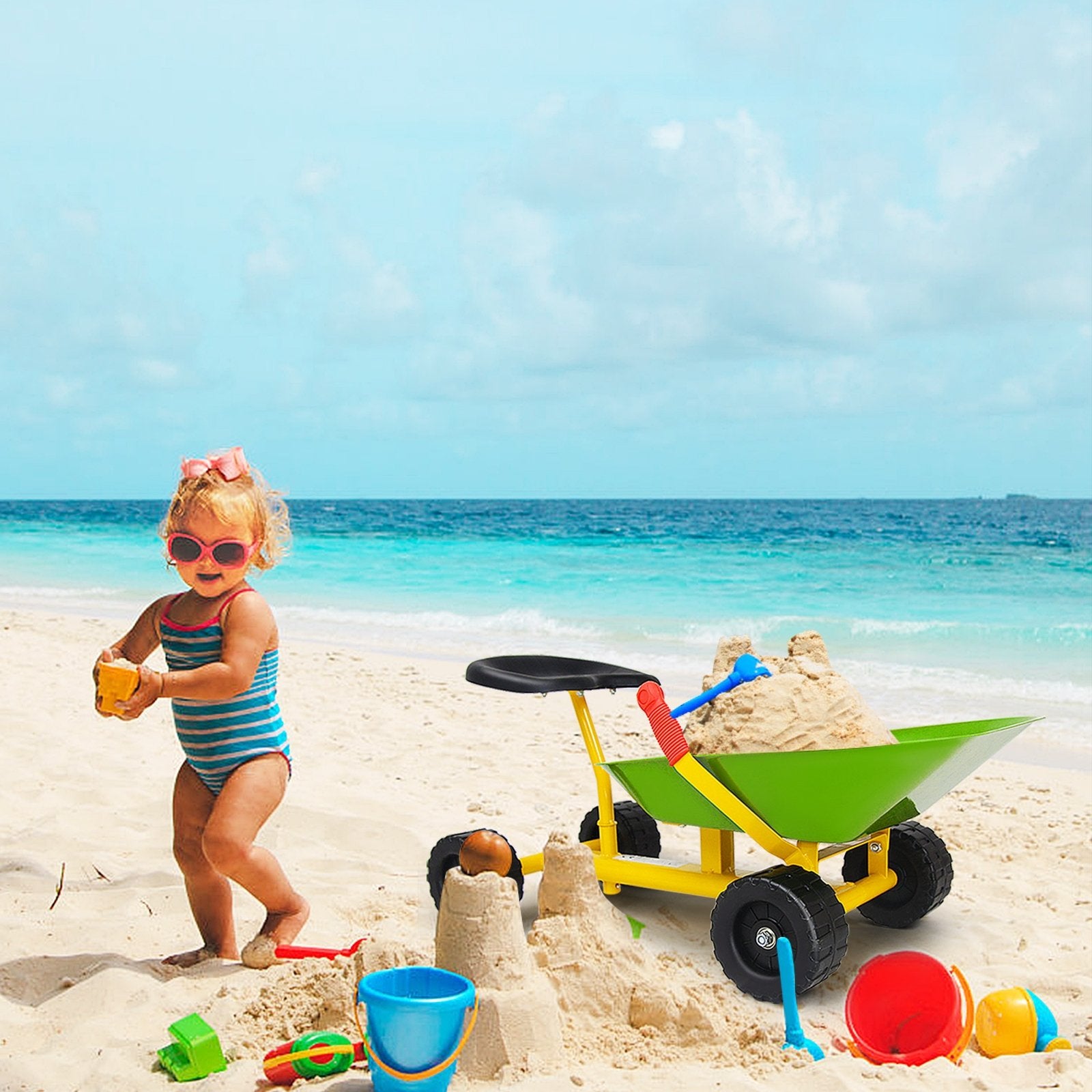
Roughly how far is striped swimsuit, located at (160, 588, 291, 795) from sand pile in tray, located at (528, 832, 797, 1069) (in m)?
0.84

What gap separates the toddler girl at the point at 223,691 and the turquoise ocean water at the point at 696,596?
5.17m

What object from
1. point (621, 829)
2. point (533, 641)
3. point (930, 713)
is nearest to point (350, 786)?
point (621, 829)

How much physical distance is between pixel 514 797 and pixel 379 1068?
2960 millimetres

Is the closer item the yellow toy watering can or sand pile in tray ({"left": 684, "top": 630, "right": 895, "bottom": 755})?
the yellow toy watering can

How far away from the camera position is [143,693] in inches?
108

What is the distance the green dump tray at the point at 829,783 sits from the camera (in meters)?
2.98

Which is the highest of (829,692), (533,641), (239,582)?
(239,582)

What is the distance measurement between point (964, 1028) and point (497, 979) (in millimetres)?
1182

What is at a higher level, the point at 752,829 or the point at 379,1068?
the point at 752,829

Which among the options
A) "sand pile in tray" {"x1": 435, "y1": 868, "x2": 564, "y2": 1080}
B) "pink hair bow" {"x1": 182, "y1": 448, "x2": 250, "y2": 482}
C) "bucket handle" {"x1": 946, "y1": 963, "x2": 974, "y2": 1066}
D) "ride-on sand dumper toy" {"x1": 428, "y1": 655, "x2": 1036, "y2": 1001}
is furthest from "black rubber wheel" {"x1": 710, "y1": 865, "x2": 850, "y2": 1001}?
"pink hair bow" {"x1": 182, "y1": 448, "x2": 250, "y2": 482}

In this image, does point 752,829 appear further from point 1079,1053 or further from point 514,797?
point 514,797

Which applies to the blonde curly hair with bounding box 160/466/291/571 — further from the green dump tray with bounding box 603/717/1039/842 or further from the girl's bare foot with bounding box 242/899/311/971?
the green dump tray with bounding box 603/717/1039/842

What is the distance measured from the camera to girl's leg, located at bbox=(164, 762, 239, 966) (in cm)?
309

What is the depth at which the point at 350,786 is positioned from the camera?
16.9ft
